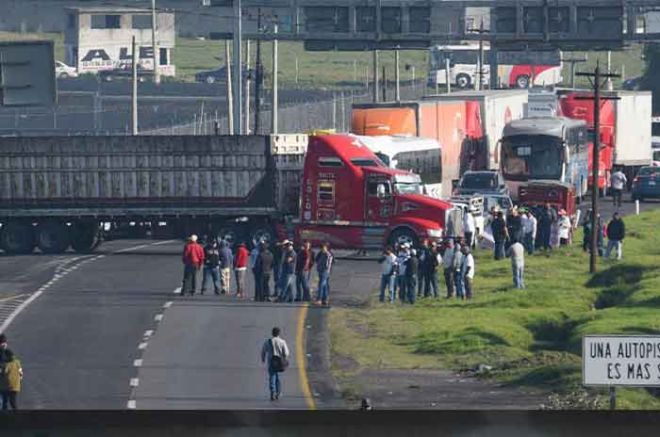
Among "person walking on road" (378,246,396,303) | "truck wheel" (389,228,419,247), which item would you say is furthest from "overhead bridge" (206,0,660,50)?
"person walking on road" (378,246,396,303)

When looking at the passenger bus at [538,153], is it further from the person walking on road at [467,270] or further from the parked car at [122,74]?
the parked car at [122,74]

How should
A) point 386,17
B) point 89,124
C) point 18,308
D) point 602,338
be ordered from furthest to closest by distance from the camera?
point 89,124
point 386,17
point 18,308
point 602,338

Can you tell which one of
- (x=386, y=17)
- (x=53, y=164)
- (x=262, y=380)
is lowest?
(x=262, y=380)

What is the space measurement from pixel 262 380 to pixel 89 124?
60.2 m

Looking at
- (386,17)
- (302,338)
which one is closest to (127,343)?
(302,338)

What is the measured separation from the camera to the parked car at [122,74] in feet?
372

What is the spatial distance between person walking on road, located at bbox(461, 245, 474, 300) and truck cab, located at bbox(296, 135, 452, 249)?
223 inches

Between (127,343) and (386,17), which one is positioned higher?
(386,17)

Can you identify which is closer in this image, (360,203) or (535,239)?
(360,203)

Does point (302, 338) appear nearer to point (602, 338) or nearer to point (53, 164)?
point (602, 338)

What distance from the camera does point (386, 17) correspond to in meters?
69.2

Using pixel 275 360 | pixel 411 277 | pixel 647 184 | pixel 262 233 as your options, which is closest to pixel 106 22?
pixel 647 184

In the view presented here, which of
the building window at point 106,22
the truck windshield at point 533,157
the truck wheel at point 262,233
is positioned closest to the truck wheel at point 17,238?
the truck wheel at point 262,233

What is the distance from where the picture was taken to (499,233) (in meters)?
50.6
